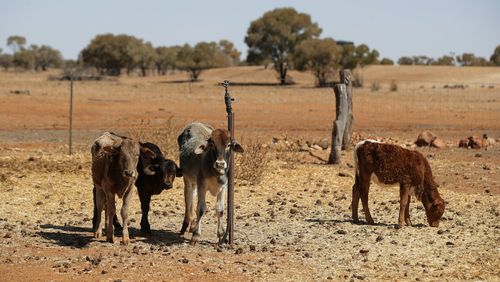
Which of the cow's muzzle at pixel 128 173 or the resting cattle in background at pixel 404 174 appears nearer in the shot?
the cow's muzzle at pixel 128 173

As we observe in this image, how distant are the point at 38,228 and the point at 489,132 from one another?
23.3m

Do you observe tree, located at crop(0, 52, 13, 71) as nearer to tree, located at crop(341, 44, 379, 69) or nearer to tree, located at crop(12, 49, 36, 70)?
tree, located at crop(12, 49, 36, 70)

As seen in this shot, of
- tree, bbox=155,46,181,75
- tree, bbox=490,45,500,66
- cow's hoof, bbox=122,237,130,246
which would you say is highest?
tree, bbox=490,45,500,66

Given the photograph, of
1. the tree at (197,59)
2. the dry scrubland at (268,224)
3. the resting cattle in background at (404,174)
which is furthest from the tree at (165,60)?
the resting cattle in background at (404,174)

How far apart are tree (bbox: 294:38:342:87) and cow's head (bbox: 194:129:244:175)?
55821 millimetres

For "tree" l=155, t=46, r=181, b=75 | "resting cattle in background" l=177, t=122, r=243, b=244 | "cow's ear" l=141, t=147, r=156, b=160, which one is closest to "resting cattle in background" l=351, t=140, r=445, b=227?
"resting cattle in background" l=177, t=122, r=243, b=244

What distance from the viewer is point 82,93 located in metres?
51.0

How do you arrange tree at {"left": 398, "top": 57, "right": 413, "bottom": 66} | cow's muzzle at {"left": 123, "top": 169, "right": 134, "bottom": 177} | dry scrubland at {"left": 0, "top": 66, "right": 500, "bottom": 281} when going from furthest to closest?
tree at {"left": 398, "top": 57, "right": 413, "bottom": 66}
cow's muzzle at {"left": 123, "top": 169, "right": 134, "bottom": 177}
dry scrubland at {"left": 0, "top": 66, "right": 500, "bottom": 281}

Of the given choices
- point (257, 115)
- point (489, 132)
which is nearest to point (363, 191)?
point (489, 132)

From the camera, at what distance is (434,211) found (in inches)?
565

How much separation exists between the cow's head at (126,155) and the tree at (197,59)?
72.1 metres

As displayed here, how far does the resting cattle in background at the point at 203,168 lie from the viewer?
12.3m

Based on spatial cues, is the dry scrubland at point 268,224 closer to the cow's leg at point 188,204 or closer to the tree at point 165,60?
the cow's leg at point 188,204

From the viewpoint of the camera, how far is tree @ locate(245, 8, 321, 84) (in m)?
81.1
